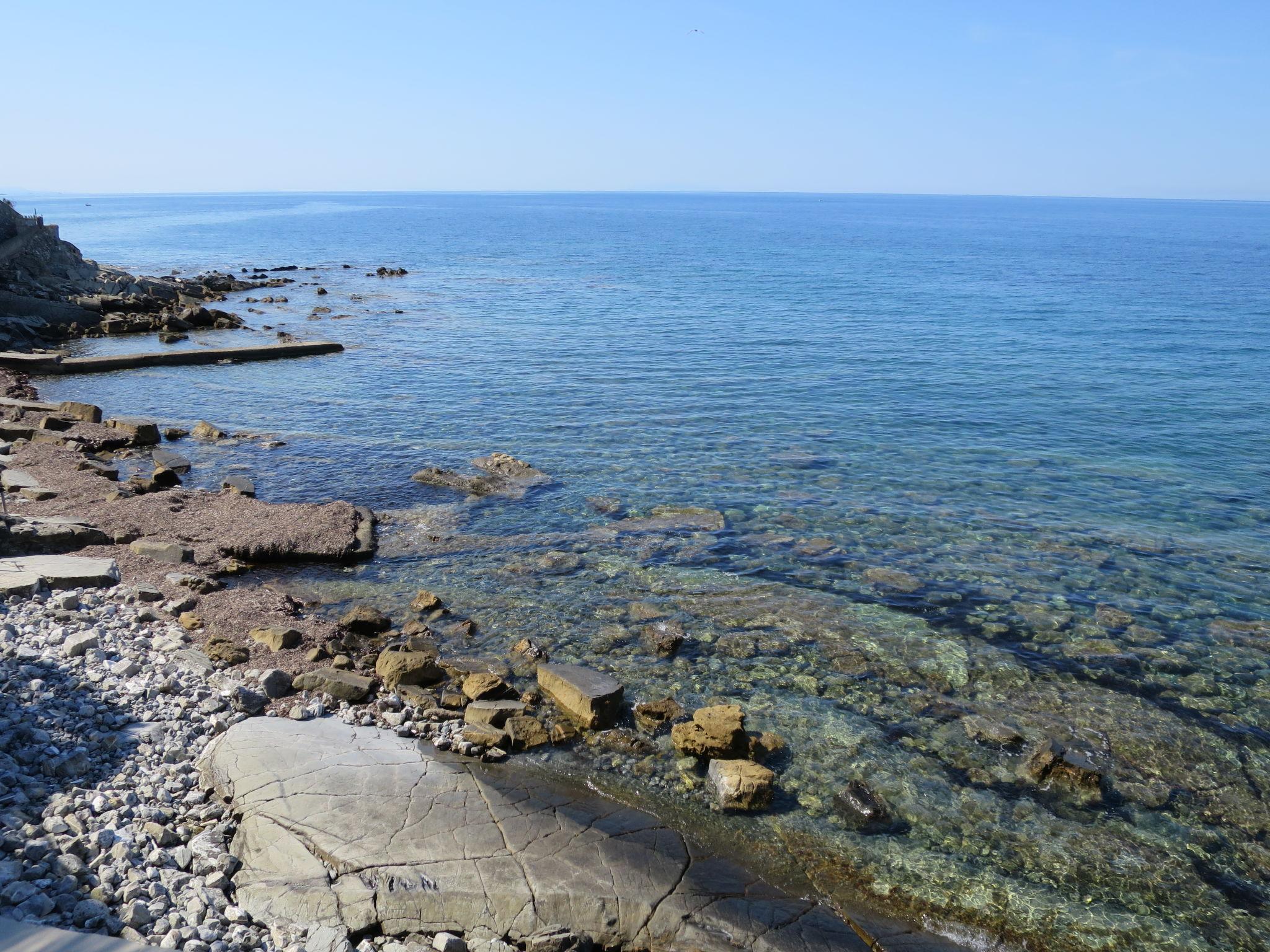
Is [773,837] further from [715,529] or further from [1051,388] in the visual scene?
[1051,388]

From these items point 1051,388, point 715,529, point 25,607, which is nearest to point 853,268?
point 1051,388

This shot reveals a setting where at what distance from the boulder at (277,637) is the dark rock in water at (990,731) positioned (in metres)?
8.82

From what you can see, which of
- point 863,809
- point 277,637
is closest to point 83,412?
point 277,637

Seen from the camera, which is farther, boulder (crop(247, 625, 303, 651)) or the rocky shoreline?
boulder (crop(247, 625, 303, 651))

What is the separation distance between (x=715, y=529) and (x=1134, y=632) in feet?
23.3

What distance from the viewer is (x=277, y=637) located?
38.3 ft

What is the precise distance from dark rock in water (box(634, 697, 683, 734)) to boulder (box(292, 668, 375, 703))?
3.37 metres

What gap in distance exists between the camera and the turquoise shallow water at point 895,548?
8.76m

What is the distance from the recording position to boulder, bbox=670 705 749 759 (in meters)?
9.67

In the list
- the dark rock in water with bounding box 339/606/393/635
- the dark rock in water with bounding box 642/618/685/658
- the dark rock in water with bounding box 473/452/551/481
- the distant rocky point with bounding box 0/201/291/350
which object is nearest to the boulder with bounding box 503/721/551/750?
the dark rock in water with bounding box 642/618/685/658

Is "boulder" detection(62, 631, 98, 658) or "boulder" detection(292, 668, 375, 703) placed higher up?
"boulder" detection(62, 631, 98, 658)

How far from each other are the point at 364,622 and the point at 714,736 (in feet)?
18.7

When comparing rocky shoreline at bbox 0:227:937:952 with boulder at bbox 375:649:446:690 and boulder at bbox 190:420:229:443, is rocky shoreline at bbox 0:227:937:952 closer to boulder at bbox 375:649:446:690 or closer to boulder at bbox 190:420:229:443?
boulder at bbox 375:649:446:690

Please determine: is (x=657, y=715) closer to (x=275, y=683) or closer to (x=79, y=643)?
(x=275, y=683)
